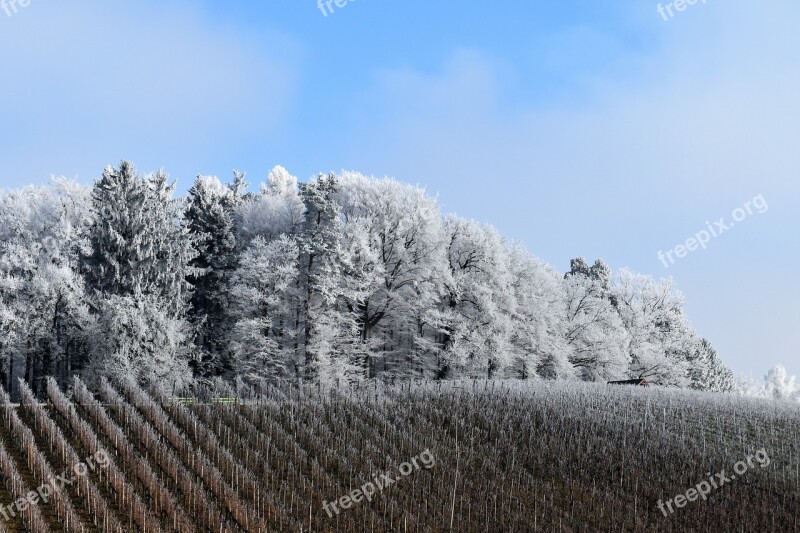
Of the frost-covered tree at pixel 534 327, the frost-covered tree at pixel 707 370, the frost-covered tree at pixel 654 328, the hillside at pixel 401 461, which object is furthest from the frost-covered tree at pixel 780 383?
the hillside at pixel 401 461

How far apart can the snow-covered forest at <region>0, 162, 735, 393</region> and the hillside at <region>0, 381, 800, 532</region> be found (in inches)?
438

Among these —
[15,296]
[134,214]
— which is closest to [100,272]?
[134,214]

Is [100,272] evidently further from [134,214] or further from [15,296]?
[15,296]

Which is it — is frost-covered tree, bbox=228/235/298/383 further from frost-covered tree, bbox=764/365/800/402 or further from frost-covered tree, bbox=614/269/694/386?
frost-covered tree, bbox=764/365/800/402

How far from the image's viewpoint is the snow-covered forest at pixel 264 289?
123 feet

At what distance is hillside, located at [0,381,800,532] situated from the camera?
50.1 ft

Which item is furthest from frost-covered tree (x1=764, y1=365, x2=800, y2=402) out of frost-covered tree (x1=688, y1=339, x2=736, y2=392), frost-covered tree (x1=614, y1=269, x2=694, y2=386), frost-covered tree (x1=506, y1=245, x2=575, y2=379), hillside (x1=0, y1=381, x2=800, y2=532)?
hillside (x1=0, y1=381, x2=800, y2=532)

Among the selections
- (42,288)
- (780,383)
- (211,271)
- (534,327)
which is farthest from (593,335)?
(780,383)

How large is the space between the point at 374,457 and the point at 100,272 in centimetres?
2405

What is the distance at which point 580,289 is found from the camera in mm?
54062

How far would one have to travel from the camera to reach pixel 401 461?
19141mm

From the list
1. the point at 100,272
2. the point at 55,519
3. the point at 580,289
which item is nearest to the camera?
the point at 55,519

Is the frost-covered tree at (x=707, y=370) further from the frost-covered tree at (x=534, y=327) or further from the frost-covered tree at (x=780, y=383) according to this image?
the frost-covered tree at (x=780, y=383)

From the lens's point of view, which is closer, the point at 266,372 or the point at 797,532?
the point at 797,532
